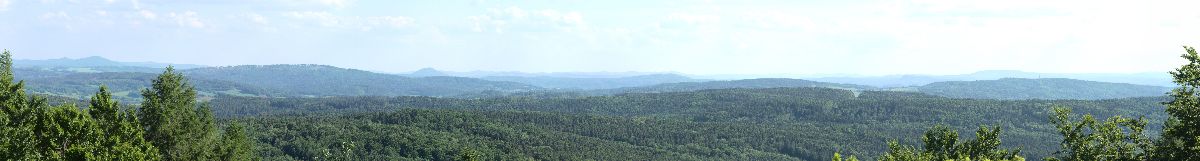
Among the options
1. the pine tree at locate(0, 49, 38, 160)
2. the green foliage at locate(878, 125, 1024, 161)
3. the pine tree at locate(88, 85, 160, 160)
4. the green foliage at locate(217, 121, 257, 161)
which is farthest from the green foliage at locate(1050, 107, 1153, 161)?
the green foliage at locate(217, 121, 257, 161)

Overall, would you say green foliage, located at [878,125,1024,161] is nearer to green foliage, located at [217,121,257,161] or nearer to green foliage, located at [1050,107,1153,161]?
green foliage, located at [1050,107,1153,161]

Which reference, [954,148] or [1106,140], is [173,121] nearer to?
[954,148]

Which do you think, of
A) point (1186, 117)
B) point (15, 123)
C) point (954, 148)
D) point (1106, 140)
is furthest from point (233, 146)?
point (1186, 117)

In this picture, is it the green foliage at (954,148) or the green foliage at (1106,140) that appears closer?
the green foliage at (1106,140)

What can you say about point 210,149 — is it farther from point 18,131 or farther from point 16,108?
point 18,131

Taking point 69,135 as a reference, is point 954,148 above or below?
below

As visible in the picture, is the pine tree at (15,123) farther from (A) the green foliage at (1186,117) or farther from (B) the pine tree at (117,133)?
(A) the green foliage at (1186,117)

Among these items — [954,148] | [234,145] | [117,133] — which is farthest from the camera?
[234,145]

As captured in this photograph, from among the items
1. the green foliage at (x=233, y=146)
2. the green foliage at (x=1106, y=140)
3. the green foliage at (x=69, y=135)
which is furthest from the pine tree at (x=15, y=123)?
the green foliage at (x=1106, y=140)

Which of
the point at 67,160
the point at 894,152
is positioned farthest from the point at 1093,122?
the point at 67,160
